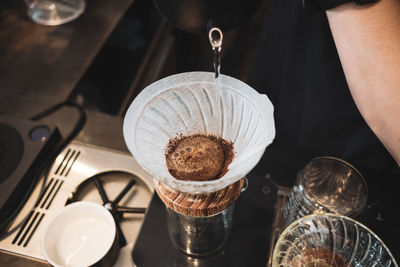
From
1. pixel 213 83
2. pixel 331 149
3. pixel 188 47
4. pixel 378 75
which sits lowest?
pixel 188 47

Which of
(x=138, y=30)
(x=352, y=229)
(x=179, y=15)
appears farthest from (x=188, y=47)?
(x=352, y=229)

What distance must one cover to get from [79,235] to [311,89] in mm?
910

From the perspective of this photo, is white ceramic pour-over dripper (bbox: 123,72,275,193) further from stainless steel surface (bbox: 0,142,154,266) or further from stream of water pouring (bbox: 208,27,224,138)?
stainless steel surface (bbox: 0,142,154,266)

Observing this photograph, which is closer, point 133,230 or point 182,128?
point 182,128

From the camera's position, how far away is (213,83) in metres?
0.72

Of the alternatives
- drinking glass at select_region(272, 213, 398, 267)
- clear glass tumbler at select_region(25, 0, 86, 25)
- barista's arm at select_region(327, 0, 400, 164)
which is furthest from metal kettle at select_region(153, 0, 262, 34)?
clear glass tumbler at select_region(25, 0, 86, 25)

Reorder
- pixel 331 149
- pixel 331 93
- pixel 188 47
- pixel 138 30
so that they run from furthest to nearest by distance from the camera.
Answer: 1. pixel 188 47
2. pixel 138 30
3. pixel 331 149
4. pixel 331 93

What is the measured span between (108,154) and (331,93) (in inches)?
31.0

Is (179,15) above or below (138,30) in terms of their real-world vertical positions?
above

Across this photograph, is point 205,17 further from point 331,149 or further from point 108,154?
point 331,149

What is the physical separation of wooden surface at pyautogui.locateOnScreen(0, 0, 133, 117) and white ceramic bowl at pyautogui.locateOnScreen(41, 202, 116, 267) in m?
0.49

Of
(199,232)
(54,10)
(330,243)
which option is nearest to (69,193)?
(199,232)

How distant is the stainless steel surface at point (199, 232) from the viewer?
851mm

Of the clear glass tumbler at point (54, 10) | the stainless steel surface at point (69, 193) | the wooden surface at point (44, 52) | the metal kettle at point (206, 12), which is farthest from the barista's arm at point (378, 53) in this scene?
the clear glass tumbler at point (54, 10)
